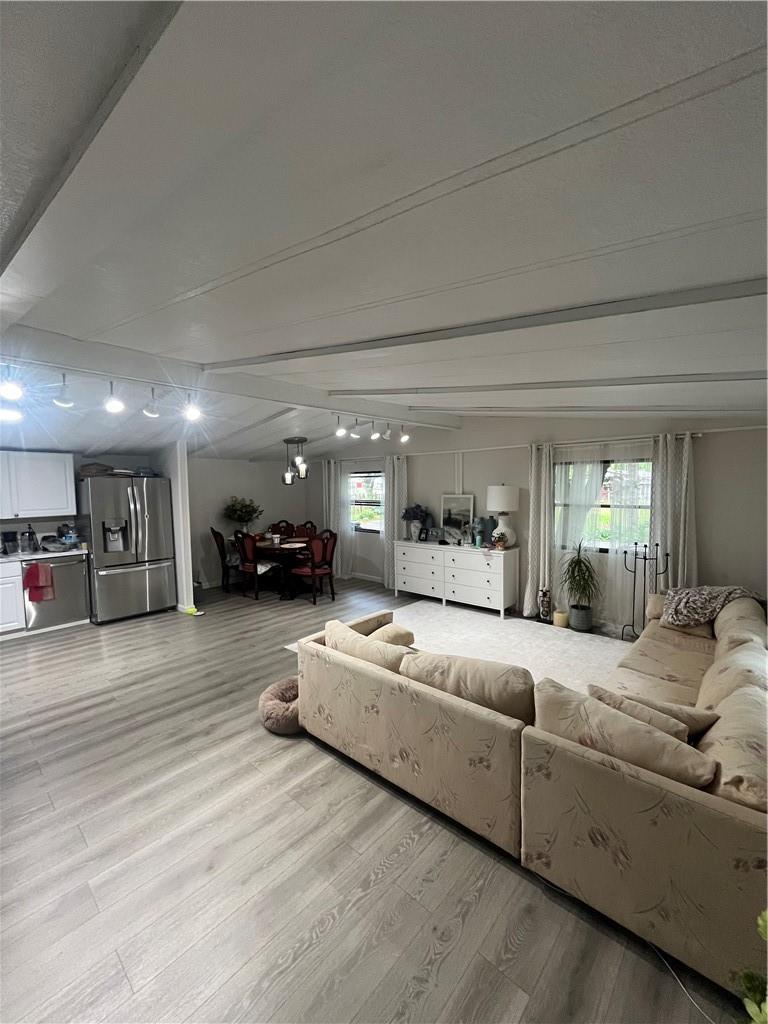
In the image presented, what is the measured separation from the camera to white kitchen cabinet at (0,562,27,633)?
16.0 feet

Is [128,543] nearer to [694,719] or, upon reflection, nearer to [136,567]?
[136,567]

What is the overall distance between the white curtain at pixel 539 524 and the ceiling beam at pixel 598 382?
93.0 inches

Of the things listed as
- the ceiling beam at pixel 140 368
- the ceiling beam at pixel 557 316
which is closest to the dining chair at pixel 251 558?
the ceiling beam at pixel 140 368

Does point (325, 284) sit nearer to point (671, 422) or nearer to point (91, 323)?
point (91, 323)

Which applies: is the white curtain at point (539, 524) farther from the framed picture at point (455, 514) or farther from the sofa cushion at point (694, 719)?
the sofa cushion at point (694, 719)

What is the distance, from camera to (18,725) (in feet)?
10.4

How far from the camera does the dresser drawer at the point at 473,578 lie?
572 centimetres

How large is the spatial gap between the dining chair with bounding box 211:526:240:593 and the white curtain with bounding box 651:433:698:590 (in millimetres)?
5768

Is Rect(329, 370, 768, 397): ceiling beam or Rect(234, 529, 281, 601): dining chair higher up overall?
Rect(329, 370, 768, 397): ceiling beam

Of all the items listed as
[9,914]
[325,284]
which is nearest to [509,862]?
[9,914]

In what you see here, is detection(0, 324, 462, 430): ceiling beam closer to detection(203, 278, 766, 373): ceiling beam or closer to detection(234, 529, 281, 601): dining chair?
detection(203, 278, 766, 373): ceiling beam

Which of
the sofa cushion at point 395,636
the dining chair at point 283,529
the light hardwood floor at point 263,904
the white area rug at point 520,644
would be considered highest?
the dining chair at point 283,529

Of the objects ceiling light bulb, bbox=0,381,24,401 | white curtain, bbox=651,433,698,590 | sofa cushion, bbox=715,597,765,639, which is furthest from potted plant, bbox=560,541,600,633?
ceiling light bulb, bbox=0,381,24,401

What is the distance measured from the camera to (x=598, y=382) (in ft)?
8.73
